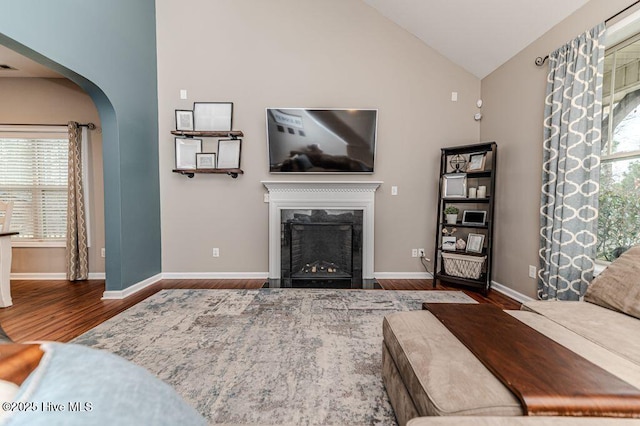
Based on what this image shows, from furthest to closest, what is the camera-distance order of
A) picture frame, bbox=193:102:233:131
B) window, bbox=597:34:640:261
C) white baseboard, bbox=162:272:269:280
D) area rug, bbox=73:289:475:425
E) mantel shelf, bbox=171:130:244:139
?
white baseboard, bbox=162:272:269:280, picture frame, bbox=193:102:233:131, mantel shelf, bbox=171:130:244:139, window, bbox=597:34:640:261, area rug, bbox=73:289:475:425

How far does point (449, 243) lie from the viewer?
3.46 metres

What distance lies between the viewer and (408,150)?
3736 millimetres

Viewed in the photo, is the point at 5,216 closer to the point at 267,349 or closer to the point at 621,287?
the point at 267,349

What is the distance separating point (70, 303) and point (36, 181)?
2.05 metres

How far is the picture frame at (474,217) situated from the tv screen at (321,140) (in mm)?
1347

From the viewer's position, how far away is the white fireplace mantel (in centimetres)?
365

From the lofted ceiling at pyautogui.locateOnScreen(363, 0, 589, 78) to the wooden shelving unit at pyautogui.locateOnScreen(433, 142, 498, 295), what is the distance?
1111mm

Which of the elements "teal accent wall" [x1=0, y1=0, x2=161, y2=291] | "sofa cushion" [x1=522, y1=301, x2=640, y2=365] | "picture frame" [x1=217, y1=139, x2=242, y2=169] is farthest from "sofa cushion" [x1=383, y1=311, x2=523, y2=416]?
"teal accent wall" [x1=0, y1=0, x2=161, y2=291]

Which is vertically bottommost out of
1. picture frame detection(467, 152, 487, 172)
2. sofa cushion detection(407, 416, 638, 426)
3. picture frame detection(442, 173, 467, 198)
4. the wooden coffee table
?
sofa cushion detection(407, 416, 638, 426)

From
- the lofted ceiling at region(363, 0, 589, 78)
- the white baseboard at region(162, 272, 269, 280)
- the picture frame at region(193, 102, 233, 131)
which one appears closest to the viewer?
the lofted ceiling at region(363, 0, 589, 78)

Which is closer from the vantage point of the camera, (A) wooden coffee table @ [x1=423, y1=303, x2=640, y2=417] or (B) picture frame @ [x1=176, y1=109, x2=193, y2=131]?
(A) wooden coffee table @ [x1=423, y1=303, x2=640, y2=417]

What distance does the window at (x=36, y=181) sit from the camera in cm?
368

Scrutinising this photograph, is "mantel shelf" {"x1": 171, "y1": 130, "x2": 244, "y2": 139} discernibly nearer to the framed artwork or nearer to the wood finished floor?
the wood finished floor

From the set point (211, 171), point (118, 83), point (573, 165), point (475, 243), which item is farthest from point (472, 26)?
point (118, 83)
